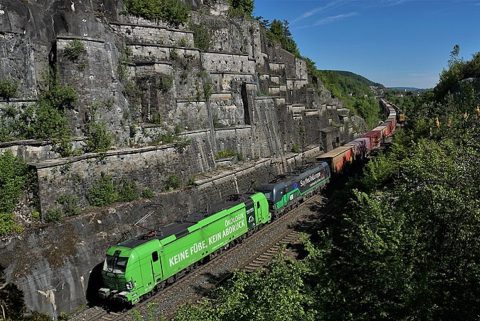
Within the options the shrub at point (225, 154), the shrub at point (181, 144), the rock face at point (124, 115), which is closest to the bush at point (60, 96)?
the rock face at point (124, 115)

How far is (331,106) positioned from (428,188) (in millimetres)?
54165

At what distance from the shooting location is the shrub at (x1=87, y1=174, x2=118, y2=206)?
20.5 metres

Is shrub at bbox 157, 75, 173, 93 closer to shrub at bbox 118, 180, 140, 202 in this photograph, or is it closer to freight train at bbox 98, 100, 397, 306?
shrub at bbox 118, 180, 140, 202

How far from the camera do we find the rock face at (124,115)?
17.4m

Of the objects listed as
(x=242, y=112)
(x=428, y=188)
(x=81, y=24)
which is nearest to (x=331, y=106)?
(x=242, y=112)

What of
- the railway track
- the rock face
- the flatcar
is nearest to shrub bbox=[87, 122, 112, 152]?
the rock face

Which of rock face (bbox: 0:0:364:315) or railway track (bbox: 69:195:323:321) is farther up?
rock face (bbox: 0:0:364:315)

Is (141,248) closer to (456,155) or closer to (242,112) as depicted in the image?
(456,155)

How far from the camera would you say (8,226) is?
16.2m

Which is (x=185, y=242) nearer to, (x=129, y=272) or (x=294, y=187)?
(x=129, y=272)

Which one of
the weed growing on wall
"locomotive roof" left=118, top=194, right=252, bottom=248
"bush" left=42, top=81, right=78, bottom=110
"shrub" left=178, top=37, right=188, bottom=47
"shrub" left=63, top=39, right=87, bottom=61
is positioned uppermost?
"shrub" left=178, top=37, right=188, bottom=47

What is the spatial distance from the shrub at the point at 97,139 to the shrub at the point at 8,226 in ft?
19.1

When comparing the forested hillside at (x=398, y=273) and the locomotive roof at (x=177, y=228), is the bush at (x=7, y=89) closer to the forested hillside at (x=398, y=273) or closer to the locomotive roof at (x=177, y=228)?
the locomotive roof at (x=177, y=228)

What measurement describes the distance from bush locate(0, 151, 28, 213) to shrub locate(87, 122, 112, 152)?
3.84 m
